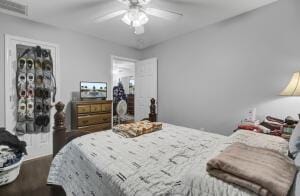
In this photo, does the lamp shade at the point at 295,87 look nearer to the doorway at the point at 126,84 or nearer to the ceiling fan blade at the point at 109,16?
the ceiling fan blade at the point at 109,16

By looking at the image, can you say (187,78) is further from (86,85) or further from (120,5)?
(86,85)

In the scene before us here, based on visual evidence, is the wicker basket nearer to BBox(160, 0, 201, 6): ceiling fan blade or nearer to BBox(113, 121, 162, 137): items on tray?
BBox(113, 121, 162, 137): items on tray

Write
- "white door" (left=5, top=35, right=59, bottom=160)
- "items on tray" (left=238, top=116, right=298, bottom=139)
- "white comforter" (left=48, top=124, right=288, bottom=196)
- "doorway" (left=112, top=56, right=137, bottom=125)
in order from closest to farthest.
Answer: "white comforter" (left=48, top=124, right=288, bottom=196) → "items on tray" (left=238, top=116, right=298, bottom=139) → "white door" (left=5, top=35, right=59, bottom=160) → "doorway" (left=112, top=56, right=137, bottom=125)

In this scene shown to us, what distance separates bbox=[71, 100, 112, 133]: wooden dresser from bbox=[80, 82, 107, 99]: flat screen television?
229mm

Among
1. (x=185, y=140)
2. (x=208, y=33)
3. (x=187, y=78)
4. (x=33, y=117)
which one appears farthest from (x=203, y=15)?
(x=33, y=117)

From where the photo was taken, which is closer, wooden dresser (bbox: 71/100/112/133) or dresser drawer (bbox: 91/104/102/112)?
wooden dresser (bbox: 71/100/112/133)

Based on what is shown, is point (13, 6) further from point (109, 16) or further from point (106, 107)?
point (106, 107)

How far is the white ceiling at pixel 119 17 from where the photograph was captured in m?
2.26

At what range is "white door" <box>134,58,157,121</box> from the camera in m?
4.12

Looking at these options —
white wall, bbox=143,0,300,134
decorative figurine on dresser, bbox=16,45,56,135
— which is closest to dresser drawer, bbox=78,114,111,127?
decorative figurine on dresser, bbox=16,45,56,135

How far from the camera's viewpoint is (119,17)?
8.90ft

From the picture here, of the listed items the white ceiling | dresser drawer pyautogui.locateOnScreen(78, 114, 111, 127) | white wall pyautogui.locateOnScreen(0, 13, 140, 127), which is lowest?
dresser drawer pyautogui.locateOnScreen(78, 114, 111, 127)

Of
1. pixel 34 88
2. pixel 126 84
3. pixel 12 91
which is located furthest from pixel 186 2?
pixel 126 84

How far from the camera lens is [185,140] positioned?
1.62 m
